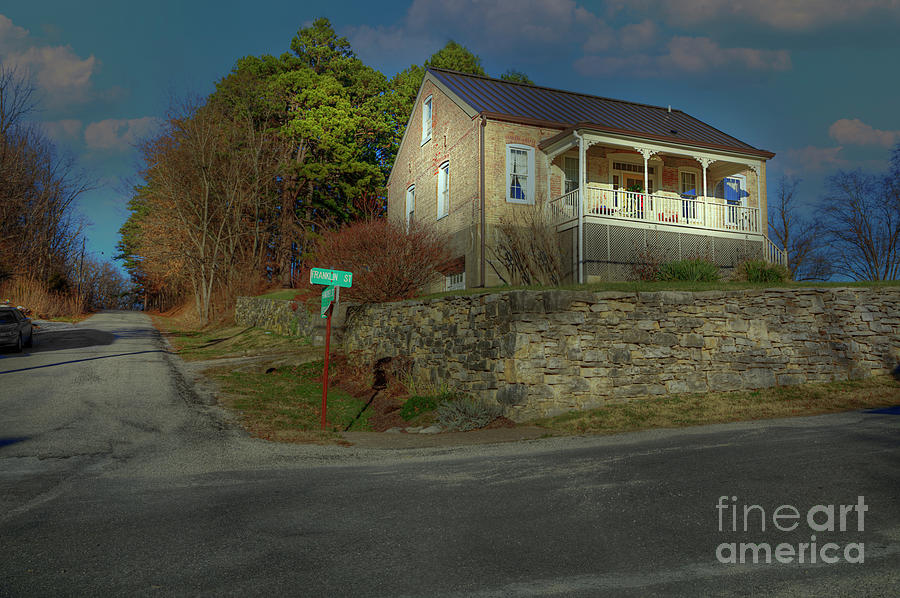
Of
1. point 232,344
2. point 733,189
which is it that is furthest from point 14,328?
point 733,189

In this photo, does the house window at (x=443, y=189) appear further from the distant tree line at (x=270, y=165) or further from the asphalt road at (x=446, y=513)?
the asphalt road at (x=446, y=513)

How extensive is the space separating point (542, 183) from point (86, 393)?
14531 millimetres

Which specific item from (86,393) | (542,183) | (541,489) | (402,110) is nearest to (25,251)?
(402,110)

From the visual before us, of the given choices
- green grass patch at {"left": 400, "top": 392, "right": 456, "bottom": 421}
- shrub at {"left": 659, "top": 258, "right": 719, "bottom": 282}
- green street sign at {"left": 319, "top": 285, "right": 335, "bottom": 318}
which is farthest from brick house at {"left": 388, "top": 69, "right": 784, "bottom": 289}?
green street sign at {"left": 319, "top": 285, "right": 335, "bottom": 318}

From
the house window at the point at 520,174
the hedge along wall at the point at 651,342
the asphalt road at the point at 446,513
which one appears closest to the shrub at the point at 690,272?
the hedge along wall at the point at 651,342

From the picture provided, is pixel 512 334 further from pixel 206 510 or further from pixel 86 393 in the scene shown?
pixel 86 393

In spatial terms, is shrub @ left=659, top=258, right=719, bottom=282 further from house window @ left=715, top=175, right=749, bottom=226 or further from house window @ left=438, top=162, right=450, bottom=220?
house window @ left=438, top=162, right=450, bottom=220

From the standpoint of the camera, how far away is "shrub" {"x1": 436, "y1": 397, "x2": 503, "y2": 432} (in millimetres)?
9711

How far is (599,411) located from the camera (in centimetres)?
963

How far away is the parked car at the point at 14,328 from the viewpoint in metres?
17.3

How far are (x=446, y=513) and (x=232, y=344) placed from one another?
1872 centimetres

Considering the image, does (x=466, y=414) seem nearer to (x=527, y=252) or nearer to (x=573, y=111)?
(x=527, y=252)

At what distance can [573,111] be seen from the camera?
2169cm

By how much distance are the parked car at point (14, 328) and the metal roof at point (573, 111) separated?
16.3 metres
